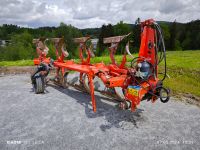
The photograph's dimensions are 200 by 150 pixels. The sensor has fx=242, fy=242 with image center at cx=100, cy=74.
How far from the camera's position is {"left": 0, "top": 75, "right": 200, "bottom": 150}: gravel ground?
4.06m

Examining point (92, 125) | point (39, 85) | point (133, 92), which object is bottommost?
point (92, 125)

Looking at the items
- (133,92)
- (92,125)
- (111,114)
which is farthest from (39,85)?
(133,92)

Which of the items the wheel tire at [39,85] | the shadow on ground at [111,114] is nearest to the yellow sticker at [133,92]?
the shadow on ground at [111,114]

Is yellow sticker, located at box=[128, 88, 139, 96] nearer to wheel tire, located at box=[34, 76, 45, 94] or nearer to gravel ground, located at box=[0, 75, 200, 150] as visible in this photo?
gravel ground, located at box=[0, 75, 200, 150]

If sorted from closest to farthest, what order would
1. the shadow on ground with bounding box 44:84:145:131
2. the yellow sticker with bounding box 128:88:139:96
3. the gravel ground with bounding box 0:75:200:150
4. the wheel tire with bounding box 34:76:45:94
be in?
the gravel ground with bounding box 0:75:200:150
the yellow sticker with bounding box 128:88:139:96
the shadow on ground with bounding box 44:84:145:131
the wheel tire with bounding box 34:76:45:94

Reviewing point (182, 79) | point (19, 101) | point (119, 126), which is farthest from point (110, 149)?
point (182, 79)

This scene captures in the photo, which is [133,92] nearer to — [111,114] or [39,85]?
[111,114]

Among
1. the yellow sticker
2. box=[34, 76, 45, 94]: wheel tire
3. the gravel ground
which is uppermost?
the yellow sticker

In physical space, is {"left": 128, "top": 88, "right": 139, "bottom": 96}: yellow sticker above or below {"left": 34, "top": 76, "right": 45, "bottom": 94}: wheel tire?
above

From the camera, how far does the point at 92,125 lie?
4.79 meters

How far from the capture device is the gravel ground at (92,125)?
4062mm

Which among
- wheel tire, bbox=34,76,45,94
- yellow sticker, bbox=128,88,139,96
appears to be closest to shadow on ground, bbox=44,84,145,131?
yellow sticker, bbox=128,88,139,96

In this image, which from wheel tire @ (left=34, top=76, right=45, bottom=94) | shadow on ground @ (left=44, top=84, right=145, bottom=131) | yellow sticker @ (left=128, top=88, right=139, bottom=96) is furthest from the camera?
wheel tire @ (left=34, top=76, right=45, bottom=94)

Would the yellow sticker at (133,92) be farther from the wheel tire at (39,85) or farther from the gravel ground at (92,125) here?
the wheel tire at (39,85)
